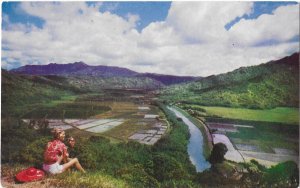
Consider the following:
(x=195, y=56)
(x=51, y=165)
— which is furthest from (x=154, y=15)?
(x=51, y=165)

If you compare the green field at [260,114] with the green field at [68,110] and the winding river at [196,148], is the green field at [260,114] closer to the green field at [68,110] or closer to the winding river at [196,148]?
the winding river at [196,148]

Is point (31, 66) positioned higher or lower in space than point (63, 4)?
lower

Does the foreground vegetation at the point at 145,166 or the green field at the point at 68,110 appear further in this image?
the green field at the point at 68,110

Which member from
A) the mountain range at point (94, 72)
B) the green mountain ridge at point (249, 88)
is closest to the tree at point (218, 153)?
the green mountain ridge at point (249, 88)

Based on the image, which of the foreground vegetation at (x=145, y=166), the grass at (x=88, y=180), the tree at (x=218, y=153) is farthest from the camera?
the tree at (x=218, y=153)

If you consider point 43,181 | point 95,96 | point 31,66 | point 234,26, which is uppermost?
point 234,26

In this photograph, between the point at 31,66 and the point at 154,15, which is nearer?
the point at 154,15

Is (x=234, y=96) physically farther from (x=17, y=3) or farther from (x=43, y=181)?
(x=17, y=3)

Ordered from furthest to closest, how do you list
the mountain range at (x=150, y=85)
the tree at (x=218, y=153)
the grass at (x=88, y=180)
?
1. the mountain range at (x=150, y=85)
2. the tree at (x=218, y=153)
3. the grass at (x=88, y=180)
